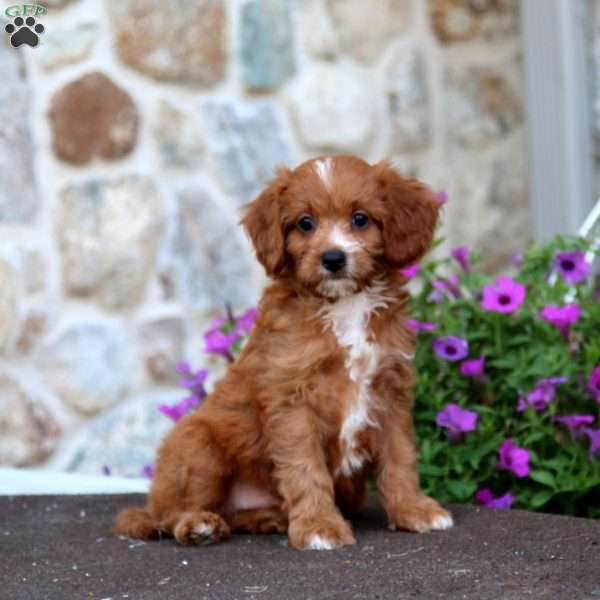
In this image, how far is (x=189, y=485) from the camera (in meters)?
4.40

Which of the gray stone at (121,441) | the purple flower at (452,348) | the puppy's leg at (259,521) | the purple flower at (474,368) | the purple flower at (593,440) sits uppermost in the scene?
the purple flower at (452,348)

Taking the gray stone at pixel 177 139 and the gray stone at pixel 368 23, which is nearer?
the gray stone at pixel 177 139

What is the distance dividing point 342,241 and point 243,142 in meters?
2.75

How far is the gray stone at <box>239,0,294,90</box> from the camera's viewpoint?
22.5 ft

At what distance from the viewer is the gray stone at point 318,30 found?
6.98 m

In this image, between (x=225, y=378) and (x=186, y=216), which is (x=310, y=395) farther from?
(x=186, y=216)

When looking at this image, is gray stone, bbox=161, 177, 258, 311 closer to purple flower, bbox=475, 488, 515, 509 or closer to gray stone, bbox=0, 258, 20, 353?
gray stone, bbox=0, 258, 20, 353

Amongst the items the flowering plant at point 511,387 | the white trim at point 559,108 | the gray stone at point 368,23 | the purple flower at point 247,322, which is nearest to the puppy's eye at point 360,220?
the flowering plant at point 511,387

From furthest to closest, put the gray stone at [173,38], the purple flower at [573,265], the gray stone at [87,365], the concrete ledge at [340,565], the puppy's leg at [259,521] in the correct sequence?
the gray stone at [173,38] < the gray stone at [87,365] < the purple flower at [573,265] < the puppy's leg at [259,521] < the concrete ledge at [340,565]

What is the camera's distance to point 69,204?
21.1 ft

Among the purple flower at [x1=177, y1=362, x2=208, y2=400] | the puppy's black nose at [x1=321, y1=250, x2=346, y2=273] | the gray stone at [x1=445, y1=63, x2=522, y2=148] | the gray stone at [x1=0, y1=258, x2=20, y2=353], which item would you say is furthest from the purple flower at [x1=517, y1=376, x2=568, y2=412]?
the gray stone at [x1=445, y1=63, x2=522, y2=148]

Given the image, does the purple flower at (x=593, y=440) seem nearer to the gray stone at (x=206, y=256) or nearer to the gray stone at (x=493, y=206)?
the gray stone at (x=206, y=256)

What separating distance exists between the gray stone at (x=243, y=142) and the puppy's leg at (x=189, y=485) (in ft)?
8.30

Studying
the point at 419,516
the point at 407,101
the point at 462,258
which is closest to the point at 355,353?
the point at 419,516
